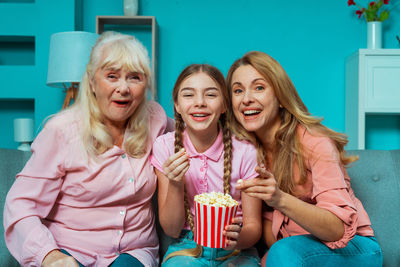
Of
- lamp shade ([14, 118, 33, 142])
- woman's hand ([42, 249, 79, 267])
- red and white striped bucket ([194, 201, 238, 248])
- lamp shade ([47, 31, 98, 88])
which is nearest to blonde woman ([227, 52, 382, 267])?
red and white striped bucket ([194, 201, 238, 248])

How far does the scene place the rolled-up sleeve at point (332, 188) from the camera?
137 centimetres

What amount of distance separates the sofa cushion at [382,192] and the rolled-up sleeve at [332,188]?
424mm

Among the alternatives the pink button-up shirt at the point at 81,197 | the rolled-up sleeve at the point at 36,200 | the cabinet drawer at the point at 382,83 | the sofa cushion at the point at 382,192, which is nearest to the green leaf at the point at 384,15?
the cabinet drawer at the point at 382,83

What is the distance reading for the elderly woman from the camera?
1492 mm

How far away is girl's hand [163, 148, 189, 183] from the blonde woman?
0.25 metres

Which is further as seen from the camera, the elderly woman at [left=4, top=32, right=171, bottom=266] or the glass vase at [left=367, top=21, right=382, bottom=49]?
the glass vase at [left=367, top=21, right=382, bottom=49]

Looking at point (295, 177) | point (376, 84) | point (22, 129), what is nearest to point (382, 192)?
point (295, 177)

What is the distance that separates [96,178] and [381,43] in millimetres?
3463

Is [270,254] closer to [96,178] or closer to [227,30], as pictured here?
[96,178]

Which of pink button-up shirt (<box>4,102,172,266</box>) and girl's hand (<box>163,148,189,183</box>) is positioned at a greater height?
girl's hand (<box>163,148,189,183</box>)

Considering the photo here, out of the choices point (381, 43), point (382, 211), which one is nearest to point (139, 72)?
point (382, 211)

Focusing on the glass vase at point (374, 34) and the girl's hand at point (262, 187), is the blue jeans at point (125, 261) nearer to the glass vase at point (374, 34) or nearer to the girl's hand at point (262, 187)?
the girl's hand at point (262, 187)

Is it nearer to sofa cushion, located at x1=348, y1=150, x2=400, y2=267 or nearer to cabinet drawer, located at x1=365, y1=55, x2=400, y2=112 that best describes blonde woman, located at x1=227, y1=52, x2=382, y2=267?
sofa cushion, located at x1=348, y1=150, x2=400, y2=267

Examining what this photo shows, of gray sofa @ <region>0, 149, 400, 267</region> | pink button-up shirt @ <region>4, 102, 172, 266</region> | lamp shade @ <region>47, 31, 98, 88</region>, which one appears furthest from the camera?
lamp shade @ <region>47, 31, 98, 88</region>
